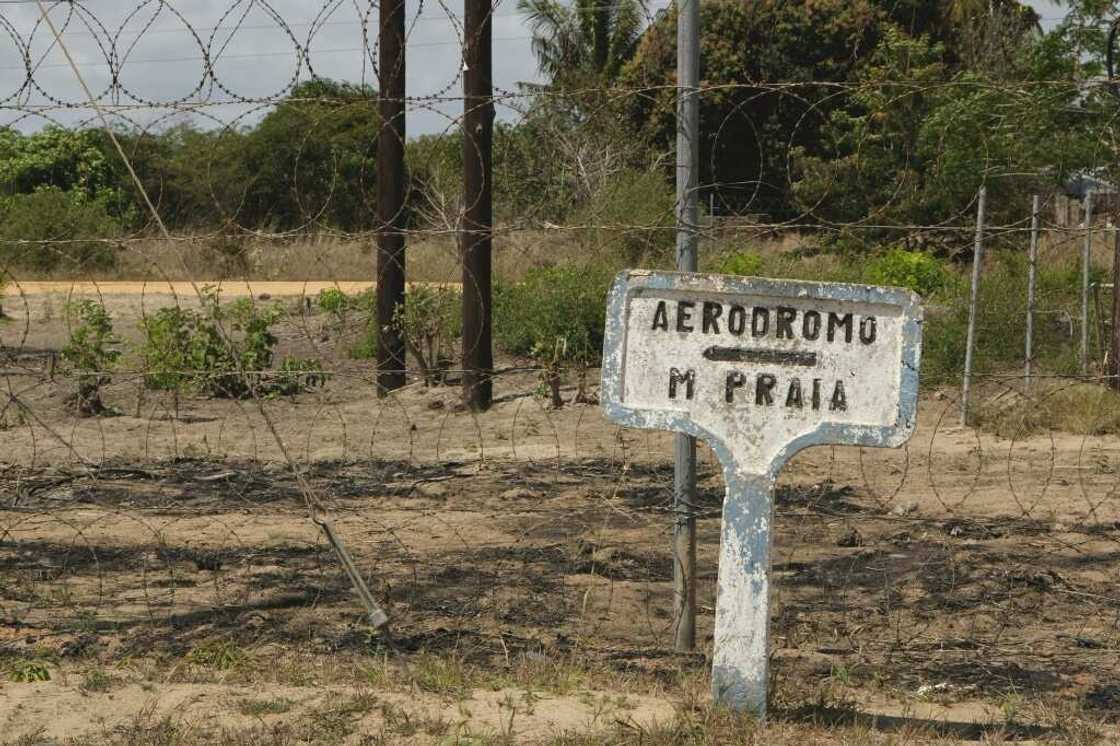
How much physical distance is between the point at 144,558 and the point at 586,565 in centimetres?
200

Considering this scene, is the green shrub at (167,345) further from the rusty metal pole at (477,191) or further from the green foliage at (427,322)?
the rusty metal pole at (477,191)

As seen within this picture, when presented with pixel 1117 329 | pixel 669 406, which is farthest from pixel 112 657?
pixel 1117 329

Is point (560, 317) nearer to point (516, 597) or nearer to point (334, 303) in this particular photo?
point (334, 303)

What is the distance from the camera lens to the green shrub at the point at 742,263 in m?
13.9

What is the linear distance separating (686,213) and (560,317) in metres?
8.85

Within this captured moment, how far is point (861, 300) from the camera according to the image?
4.43m

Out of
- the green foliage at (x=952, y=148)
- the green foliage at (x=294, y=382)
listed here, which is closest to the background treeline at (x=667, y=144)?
the green foliage at (x=952, y=148)

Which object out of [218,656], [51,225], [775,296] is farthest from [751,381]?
[51,225]

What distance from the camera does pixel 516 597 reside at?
6.25 meters

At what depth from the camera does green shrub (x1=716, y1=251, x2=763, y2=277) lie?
45.6 feet

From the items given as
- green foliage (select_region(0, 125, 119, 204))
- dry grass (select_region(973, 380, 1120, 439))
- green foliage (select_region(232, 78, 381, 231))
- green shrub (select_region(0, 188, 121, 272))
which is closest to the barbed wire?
dry grass (select_region(973, 380, 1120, 439))

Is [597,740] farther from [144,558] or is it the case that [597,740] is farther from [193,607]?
[144,558]

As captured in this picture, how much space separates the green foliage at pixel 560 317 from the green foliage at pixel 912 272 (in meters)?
2.62

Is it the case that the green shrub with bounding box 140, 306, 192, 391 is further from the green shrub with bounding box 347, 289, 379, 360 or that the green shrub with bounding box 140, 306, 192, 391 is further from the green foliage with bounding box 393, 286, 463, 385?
the green shrub with bounding box 347, 289, 379, 360
